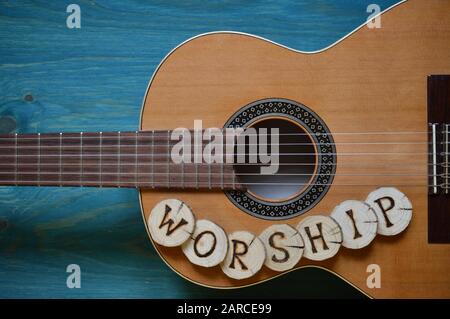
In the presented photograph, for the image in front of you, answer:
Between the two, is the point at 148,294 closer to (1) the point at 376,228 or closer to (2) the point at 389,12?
(1) the point at 376,228

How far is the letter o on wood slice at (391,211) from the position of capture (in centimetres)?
80

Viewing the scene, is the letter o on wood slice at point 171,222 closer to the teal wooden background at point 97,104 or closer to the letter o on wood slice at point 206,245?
the letter o on wood slice at point 206,245

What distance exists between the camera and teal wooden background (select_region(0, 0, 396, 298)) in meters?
0.98

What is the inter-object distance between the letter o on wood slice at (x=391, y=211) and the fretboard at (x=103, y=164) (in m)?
0.27

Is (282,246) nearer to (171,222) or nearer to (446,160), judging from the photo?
(171,222)

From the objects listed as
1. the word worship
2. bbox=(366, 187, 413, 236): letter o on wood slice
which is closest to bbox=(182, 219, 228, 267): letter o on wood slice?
Answer: the word worship

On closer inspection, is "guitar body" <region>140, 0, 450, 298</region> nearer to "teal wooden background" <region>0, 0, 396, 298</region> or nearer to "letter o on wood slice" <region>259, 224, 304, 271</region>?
"letter o on wood slice" <region>259, 224, 304, 271</region>

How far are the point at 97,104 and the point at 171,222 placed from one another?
37 cm

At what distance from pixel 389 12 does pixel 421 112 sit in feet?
0.67

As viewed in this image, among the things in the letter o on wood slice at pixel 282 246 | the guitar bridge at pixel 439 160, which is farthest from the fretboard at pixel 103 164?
the guitar bridge at pixel 439 160

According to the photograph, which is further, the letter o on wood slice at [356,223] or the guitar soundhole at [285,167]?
the guitar soundhole at [285,167]

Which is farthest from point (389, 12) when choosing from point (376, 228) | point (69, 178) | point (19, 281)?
point (19, 281)

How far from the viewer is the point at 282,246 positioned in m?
0.81
